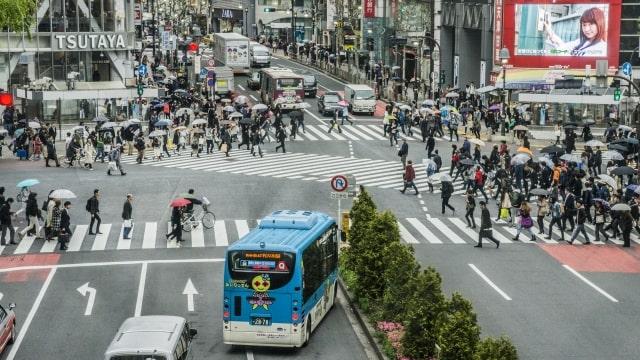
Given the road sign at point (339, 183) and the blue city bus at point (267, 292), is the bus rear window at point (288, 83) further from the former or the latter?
the blue city bus at point (267, 292)

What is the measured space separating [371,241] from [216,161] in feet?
89.7

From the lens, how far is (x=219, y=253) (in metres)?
34.9

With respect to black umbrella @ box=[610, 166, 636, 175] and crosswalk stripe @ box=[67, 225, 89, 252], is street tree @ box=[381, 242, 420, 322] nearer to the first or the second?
crosswalk stripe @ box=[67, 225, 89, 252]

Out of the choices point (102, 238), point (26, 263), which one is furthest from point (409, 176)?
point (26, 263)

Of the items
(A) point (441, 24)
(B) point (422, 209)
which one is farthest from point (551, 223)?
(A) point (441, 24)

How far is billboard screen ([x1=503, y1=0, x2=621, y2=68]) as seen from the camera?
78.3 metres

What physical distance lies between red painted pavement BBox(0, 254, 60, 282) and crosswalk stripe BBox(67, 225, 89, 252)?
3.83 feet

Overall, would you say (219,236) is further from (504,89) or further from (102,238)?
(504,89)

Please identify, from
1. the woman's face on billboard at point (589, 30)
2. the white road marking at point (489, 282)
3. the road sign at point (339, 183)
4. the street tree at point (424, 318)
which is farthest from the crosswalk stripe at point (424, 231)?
the woman's face on billboard at point (589, 30)

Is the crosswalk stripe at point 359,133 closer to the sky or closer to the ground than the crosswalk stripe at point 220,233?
closer to the sky

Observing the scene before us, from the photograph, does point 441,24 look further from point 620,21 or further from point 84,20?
point 84,20

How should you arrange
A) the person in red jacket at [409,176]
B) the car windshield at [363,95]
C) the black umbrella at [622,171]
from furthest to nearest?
the car windshield at [363,95], the person in red jacket at [409,176], the black umbrella at [622,171]

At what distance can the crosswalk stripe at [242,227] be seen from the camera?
1491 inches

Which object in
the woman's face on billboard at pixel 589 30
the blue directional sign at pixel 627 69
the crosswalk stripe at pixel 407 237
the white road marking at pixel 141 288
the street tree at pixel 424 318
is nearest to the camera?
the street tree at pixel 424 318
